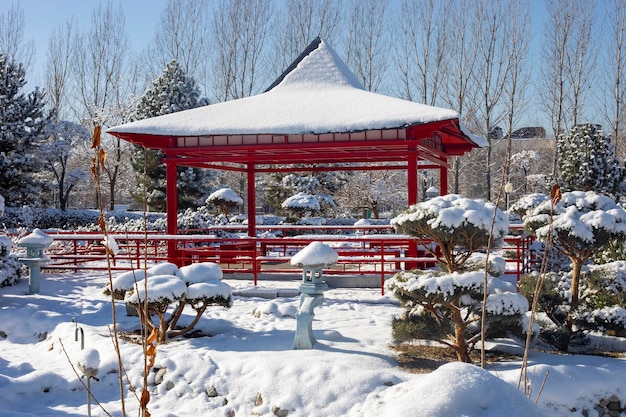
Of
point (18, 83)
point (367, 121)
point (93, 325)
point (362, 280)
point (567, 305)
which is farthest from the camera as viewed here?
point (18, 83)

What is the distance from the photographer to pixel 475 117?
2806 cm

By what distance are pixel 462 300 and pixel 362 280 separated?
4518mm

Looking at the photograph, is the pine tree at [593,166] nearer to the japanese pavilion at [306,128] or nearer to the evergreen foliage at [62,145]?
the japanese pavilion at [306,128]

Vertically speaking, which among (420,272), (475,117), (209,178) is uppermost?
(475,117)

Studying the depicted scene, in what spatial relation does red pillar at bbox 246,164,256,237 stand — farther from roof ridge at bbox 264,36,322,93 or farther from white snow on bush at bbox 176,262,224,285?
white snow on bush at bbox 176,262,224,285

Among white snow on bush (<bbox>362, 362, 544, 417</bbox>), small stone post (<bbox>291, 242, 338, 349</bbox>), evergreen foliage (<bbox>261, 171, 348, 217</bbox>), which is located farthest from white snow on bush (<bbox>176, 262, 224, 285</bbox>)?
evergreen foliage (<bbox>261, 171, 348, 217</bbox>)

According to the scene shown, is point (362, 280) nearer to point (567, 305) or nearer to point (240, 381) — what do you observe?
point (567, 305)

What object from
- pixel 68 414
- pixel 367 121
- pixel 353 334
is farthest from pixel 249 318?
pixel 367 121

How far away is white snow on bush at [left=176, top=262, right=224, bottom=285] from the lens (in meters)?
7.23

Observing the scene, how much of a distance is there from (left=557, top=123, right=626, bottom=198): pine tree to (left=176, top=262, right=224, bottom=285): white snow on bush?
1805 cm

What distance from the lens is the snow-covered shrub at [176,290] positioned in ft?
21.8

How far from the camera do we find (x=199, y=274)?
23.9 feet

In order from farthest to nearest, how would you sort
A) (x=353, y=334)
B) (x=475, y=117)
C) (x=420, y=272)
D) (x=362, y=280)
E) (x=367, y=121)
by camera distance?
(x=475, y=117), (x=362, y=280), (x=367, y=121), (x=353, y=334), (x=420, y=272)

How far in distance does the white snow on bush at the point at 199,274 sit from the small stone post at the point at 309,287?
124 cm
